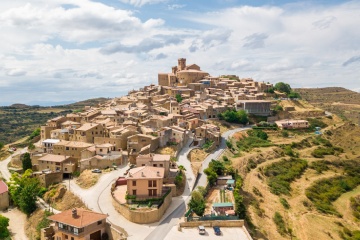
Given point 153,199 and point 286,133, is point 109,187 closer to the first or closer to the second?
point 153,199

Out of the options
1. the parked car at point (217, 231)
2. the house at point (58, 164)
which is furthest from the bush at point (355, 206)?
the house at point (58, 164)

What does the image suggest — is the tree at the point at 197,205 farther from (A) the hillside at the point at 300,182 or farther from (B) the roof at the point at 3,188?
(B) the roof at the point at 3,188

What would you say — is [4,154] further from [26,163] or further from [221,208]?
[221,208]

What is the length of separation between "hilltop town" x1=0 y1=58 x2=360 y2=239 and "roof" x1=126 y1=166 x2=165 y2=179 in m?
0.11

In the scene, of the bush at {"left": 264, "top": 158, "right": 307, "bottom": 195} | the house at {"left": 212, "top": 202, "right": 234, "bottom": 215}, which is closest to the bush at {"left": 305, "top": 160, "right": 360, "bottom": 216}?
the bush at {"left": 264, "top": 158, "right": 307, "bottom": 195}

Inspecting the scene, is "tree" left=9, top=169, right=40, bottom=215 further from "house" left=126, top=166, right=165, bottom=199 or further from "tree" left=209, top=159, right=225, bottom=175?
"tree" left=209, top=159, right=225, bottom=175

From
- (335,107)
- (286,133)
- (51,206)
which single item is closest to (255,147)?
(286,133)

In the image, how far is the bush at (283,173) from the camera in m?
53.7

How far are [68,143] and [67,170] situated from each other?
5.27m

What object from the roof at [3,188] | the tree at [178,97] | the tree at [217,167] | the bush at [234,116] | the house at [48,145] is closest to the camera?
the roof at [3,188]

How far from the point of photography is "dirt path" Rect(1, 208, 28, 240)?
40.4 meters

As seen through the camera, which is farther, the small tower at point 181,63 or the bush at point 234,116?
the small tower at point 181,63

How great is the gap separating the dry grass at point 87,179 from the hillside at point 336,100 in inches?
3735

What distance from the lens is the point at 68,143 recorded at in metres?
51.8
